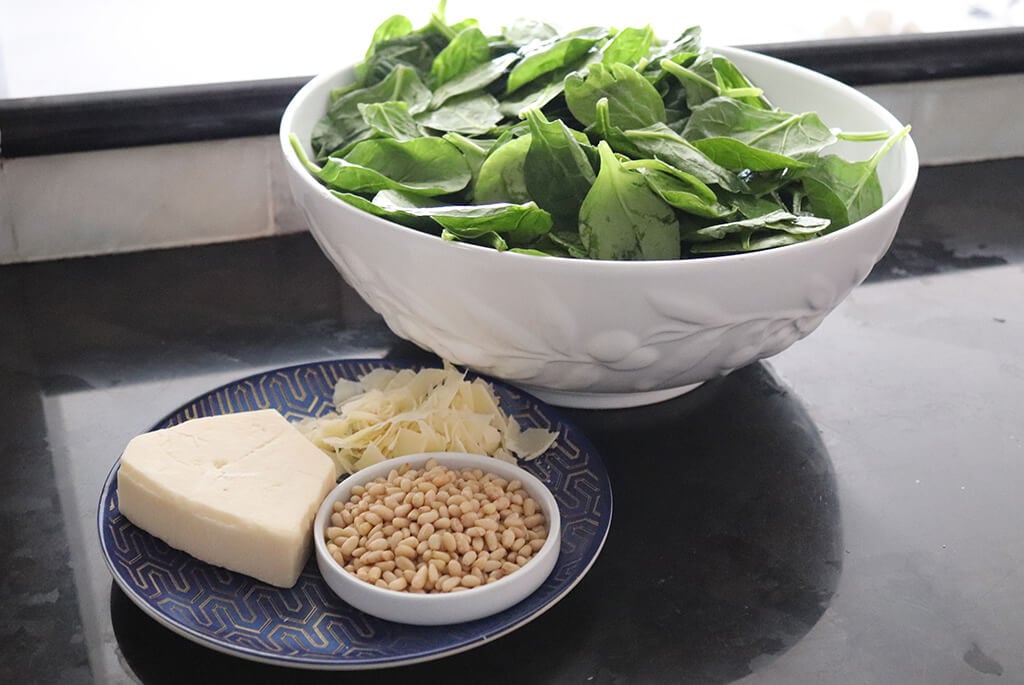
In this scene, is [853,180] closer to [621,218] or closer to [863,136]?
[863,136]

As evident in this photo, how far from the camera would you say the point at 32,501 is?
0.80 metres

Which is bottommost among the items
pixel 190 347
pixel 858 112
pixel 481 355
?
pixel 190 347

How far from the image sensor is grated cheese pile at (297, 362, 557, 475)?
31.8 inches

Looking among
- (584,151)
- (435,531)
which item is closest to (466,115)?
(584,151)

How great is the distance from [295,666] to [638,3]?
44.3 inches

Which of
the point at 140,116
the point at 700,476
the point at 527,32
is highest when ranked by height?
the point at 527,32

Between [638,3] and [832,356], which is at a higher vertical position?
[638,3]

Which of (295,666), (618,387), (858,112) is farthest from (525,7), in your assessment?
(295,666)

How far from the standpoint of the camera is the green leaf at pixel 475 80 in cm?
95

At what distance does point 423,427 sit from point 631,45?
14.7 inches

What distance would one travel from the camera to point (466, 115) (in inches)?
36.6

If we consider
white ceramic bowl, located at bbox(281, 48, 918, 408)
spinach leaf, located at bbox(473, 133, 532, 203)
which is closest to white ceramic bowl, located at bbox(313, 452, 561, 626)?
white ceramic bowl, located at bbox(281, 48, 918, 408)

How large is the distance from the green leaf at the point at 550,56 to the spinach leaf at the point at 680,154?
5.7 inches

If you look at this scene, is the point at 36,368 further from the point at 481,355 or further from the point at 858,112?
the point at 858,112
